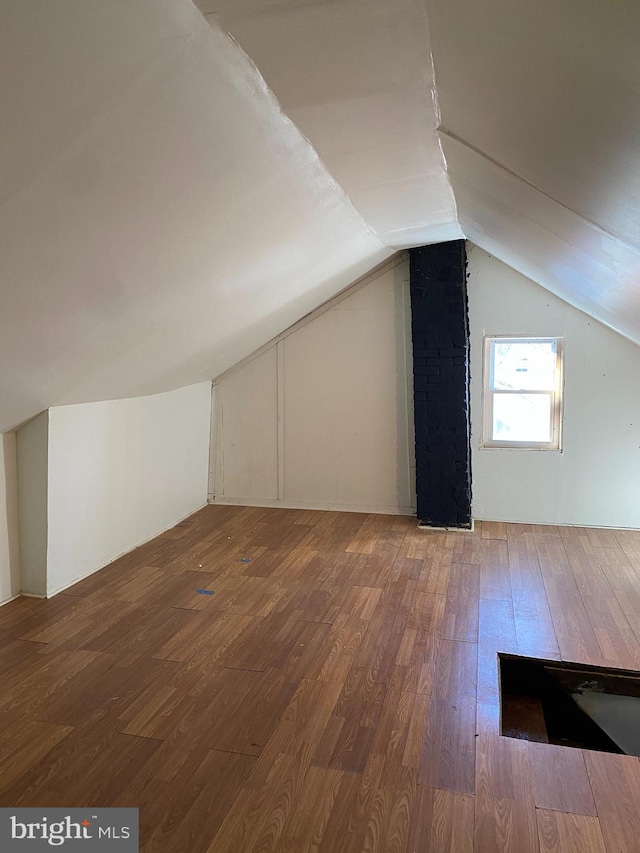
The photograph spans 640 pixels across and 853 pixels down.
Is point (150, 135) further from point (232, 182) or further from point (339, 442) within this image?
point (339, 442)

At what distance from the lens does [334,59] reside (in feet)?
5.35

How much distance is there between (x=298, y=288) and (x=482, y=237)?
4.39 ft

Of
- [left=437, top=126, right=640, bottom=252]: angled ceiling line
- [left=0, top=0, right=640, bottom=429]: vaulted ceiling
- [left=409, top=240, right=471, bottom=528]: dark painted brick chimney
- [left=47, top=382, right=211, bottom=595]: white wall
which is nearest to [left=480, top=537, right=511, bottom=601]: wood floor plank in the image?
[left=409, top=240, right=471, bottom=528]: dark painted brick chimney

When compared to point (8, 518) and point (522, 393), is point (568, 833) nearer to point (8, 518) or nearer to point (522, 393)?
point (8, 518)

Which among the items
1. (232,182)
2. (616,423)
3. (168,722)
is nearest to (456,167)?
(232,182)

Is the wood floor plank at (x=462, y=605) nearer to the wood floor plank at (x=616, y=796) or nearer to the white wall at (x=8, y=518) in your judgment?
the wood floor plank at (x=616, y=796)

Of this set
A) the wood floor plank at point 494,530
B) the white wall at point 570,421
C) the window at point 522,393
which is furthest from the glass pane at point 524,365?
the wood floor plank at point 494,530

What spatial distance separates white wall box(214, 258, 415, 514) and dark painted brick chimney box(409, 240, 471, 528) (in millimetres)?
296

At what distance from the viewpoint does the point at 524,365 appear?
16.2 ft

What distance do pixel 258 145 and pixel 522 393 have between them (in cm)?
355

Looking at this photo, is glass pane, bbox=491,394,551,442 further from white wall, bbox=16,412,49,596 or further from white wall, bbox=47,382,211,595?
white wall, bbox=16,412,49,596

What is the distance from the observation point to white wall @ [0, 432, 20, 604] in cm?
335

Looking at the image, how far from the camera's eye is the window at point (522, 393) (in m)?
4.88

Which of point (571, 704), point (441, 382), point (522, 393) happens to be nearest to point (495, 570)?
point (571, 704)
